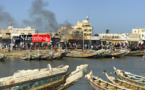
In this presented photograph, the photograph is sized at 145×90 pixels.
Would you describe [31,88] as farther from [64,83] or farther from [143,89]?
[143,89]

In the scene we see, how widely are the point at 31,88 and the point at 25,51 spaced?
104ft

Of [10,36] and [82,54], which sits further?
[10,36]

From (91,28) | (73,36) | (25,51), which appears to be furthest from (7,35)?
(91,28)

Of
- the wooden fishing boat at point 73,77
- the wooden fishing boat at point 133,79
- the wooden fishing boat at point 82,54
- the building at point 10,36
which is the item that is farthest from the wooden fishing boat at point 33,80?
the building at point 10,36

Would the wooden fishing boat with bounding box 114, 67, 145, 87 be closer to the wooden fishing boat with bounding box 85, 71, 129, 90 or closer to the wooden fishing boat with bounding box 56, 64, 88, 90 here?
the wooden fishing boat with bounding box 85, 71, 129, 90

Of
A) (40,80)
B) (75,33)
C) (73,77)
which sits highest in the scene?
(75,33)

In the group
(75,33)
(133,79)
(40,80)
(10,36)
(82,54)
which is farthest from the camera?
(75,33)

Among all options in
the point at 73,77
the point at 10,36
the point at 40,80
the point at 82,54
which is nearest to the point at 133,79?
the point at 73,77

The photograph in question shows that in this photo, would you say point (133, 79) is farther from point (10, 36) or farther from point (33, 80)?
point (10, 36)

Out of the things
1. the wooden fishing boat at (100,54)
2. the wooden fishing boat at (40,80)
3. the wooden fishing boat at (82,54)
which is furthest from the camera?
the wooden fishing boat at (82,54)

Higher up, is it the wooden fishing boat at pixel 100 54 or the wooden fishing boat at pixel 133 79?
the wooden fishing boat at pixel 100 54

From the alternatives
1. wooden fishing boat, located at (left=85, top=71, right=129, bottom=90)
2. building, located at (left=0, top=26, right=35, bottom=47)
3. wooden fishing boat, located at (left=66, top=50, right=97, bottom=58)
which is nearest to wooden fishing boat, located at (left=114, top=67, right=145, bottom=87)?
wooden fishing boat, located at (left=85, top=71, right=129, bottom=90)

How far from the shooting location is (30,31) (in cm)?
5678

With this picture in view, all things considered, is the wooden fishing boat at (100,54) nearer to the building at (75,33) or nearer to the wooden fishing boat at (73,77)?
the building at (75,33)
